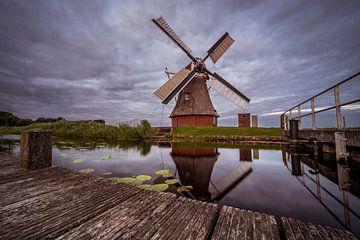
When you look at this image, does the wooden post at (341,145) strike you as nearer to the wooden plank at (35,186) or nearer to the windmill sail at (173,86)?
the wooden plank at (35,186)

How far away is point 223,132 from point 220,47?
33.2 ft

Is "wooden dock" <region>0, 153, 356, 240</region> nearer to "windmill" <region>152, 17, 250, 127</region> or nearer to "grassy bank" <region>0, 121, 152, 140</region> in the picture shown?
"grassy bank" <region>0, 121, 152, 140</region>

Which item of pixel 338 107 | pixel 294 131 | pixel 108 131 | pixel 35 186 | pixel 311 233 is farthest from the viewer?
pixel 108 131

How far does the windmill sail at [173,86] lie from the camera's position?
13623mm

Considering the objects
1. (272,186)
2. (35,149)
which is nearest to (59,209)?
(35,149)

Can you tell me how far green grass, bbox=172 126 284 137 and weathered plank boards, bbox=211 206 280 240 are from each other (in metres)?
12.1

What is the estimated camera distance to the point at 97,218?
1.15 meters

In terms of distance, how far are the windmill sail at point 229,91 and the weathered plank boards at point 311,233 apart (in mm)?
16297

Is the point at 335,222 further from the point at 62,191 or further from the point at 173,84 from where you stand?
the point at 173,84

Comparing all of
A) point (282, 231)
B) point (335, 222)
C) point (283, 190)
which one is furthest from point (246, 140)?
point (282, 231)

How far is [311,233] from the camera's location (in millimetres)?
1003

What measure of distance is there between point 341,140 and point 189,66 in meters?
14.2

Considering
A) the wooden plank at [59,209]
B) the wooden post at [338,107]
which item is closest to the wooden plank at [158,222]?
the wooden plank at [59,209]

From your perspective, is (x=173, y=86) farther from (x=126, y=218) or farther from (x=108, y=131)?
(x=126, y=218)
